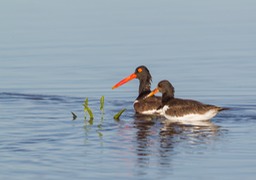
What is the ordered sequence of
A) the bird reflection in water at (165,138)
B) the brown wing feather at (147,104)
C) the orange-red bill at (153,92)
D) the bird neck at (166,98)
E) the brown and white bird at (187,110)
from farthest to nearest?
the orange-red bill at (153,92) → the brown wing feather at (147,104) → the bird neck at (166,98) → the brown and white bird at (187,110) → the bird reflection in water at (165,138)

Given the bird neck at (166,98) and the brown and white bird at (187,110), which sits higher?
the bird neck at (166,98)

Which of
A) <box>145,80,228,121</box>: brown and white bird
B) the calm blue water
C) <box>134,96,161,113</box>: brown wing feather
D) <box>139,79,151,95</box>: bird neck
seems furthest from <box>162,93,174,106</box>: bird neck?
<box>139,79,151,95</box>: bird neck

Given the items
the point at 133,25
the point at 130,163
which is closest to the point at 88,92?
the point at 130,163

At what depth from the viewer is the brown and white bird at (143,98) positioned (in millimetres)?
20500

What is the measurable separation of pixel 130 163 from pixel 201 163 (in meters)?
1.17

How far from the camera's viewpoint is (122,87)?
23.8 m

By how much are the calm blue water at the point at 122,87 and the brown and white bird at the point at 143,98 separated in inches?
10.4

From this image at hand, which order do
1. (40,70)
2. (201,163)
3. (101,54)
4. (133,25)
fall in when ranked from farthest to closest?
(133,25), (101,54), (40,70), (201,163)

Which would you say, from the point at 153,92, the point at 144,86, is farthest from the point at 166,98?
the point at 144,86

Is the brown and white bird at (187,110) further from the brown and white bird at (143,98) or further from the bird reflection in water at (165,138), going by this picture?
the brown and white bird at (143,98)

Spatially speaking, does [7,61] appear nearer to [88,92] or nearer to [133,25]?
[88,92]

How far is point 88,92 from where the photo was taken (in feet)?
73.7

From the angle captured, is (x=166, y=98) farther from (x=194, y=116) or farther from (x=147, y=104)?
(x=194, y=116)

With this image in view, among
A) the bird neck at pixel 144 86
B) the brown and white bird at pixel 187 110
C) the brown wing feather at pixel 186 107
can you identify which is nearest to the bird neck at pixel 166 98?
the brown and white bird at pixel 187 110
